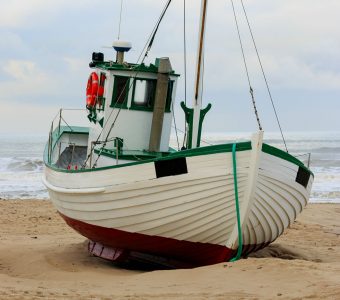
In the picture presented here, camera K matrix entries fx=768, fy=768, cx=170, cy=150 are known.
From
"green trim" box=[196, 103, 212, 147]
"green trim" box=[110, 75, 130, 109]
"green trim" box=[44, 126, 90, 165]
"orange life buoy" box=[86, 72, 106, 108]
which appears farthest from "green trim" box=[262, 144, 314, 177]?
"green trim" box=[44, 126, 90, 165]

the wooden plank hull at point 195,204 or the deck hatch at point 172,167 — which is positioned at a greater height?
the deck hatch at point 172,167

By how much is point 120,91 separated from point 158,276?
3.60 m

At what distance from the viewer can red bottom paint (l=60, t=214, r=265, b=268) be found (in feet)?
32.1

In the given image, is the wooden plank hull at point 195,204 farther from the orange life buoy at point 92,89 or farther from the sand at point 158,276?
the orange life buoy at point 92,89

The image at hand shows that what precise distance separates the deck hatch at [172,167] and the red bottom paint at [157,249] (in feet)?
3.13

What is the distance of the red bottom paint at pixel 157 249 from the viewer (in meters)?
9.79

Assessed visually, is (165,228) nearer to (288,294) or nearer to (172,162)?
(172,162)

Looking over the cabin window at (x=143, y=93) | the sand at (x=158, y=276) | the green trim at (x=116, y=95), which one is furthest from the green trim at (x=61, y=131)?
the cabin window at (x=143, y=93)

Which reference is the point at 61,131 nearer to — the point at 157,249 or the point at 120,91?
the point at 120,91

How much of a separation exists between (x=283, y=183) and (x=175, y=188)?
4.69 feet

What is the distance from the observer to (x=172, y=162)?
927 centimetres

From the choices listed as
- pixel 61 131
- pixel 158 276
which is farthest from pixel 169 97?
pixel 158 276

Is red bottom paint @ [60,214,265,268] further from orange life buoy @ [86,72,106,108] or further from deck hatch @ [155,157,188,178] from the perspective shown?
orange life buoy @ [86,72,106,108]

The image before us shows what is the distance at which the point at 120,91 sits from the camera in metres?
11.8
